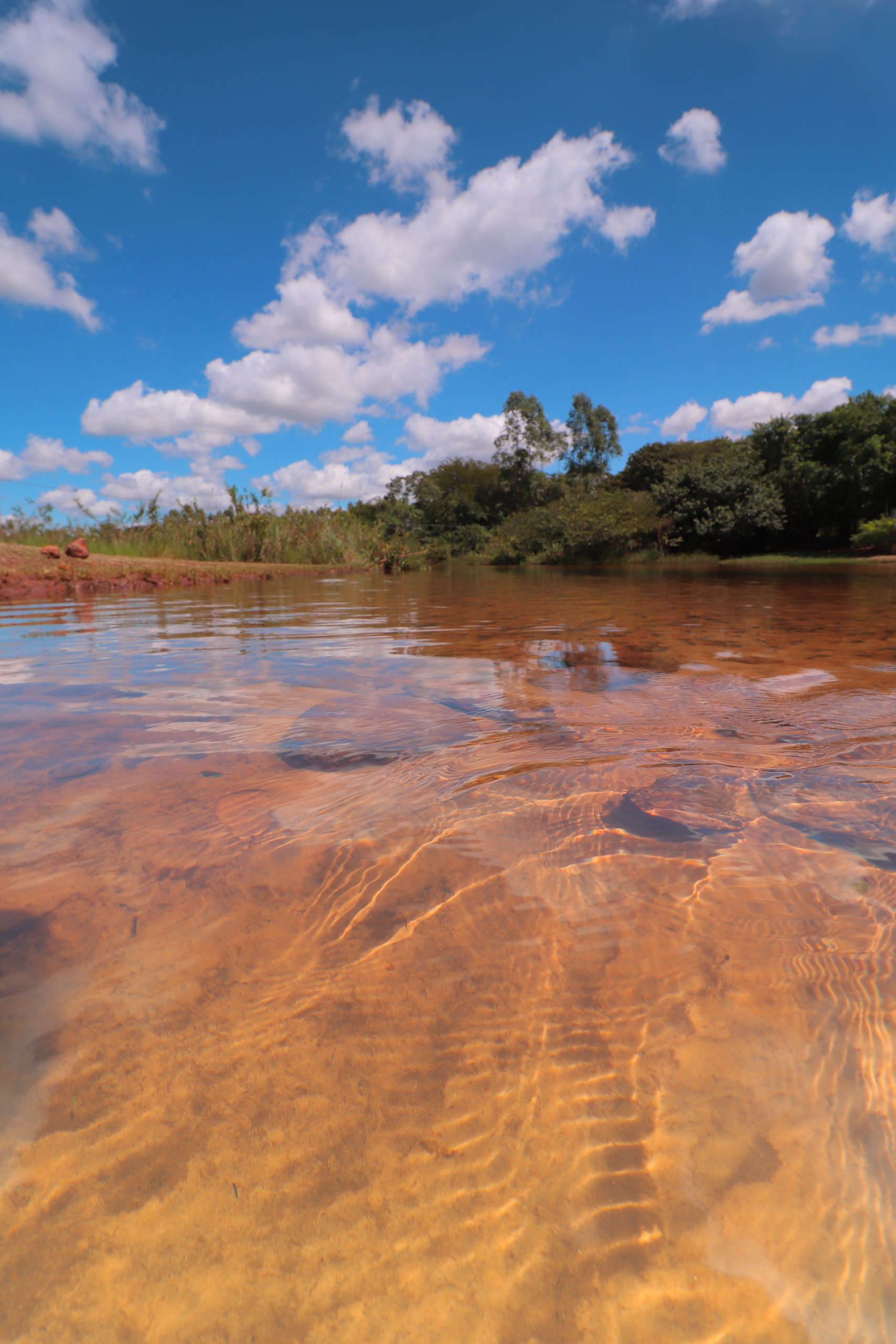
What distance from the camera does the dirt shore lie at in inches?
352

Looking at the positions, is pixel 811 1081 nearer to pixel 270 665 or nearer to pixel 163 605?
pixel 270 665

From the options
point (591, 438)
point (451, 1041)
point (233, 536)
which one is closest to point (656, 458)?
point (591, 438)

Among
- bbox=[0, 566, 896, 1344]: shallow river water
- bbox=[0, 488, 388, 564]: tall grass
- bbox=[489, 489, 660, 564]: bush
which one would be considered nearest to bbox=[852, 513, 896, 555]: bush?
bbox=[489, 489, 660, 564]: bush

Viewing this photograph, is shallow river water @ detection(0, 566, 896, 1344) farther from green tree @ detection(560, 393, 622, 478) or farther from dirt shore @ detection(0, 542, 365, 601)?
green tree @ detection(560, 393, 622, 478)

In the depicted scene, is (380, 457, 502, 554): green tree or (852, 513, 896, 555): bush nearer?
(852, 513, 896, 555): bush

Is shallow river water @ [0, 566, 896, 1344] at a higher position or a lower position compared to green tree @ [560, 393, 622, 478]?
lower

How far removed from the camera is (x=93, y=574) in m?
10.0

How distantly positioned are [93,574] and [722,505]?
23313 mm

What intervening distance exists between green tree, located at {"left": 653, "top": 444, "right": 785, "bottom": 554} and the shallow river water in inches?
994

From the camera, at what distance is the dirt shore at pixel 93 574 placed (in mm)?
8938

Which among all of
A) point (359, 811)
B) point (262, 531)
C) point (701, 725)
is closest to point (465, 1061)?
point (359, 811)

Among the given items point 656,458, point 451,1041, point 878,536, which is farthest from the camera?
point 656,458

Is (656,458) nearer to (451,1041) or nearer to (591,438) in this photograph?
(591,438)

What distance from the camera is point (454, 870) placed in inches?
47.4
